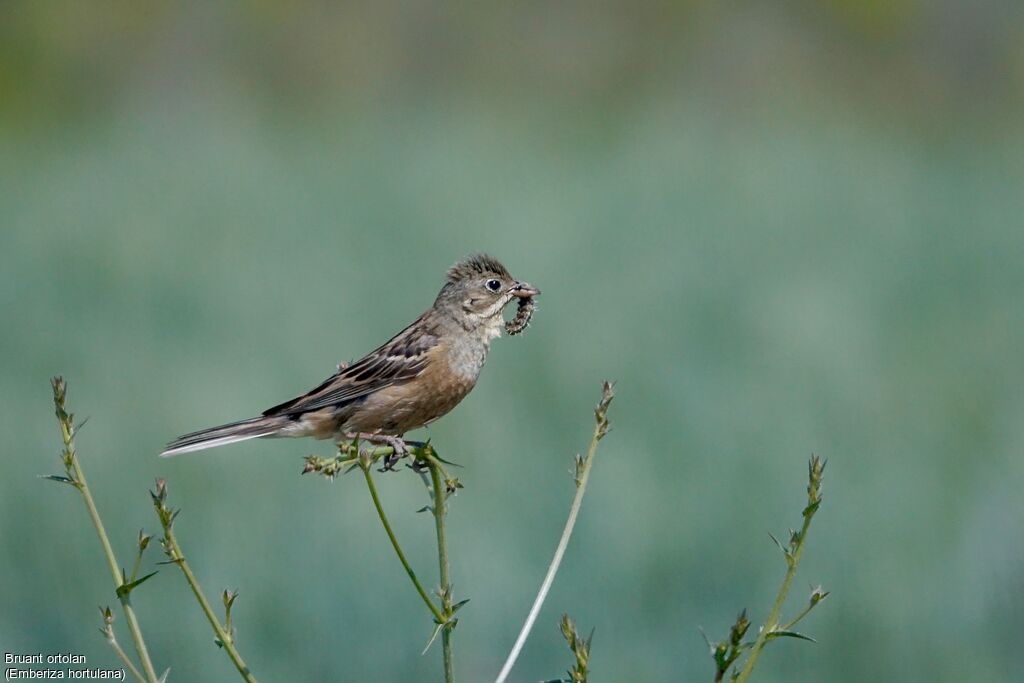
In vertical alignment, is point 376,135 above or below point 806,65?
below

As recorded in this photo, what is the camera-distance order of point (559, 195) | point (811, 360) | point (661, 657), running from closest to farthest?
point (661, 657), point (811, 360), point (559, 195)

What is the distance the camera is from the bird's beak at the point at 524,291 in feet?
13.6

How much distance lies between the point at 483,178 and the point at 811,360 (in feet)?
11.6

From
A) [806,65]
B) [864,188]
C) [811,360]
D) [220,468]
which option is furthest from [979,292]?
[806,65]

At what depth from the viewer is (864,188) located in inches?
441

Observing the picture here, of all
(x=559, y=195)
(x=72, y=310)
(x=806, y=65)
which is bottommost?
(x=72, y=310)

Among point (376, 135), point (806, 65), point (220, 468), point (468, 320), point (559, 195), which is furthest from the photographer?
point (806, 65)

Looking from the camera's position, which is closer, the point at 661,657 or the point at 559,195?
the point at 661,657

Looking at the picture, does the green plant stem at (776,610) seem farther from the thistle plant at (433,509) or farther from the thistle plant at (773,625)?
the thistle plant at (433,509)

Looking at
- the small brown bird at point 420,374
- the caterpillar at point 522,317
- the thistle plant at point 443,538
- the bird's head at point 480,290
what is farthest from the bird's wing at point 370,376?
the thistle plant at point 443,538

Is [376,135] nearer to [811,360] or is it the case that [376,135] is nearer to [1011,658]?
[811,360]

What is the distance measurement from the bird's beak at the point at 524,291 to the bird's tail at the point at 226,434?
75 centimetres

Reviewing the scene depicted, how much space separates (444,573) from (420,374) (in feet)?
5.44

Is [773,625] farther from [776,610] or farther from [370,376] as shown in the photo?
[370,376]
